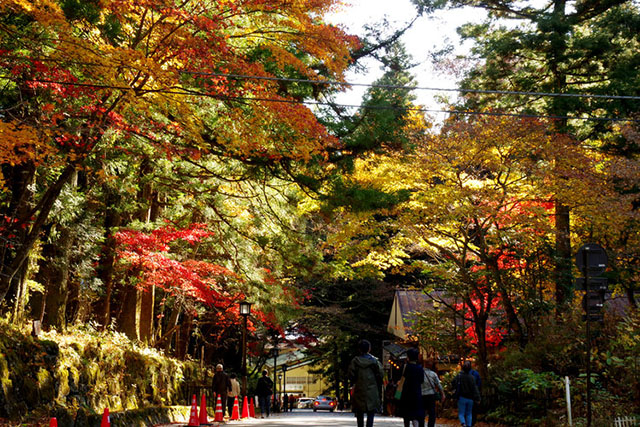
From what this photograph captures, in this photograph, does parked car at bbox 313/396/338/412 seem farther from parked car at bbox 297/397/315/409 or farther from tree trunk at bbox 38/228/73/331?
tree trunk at bbox 38/228/73/331

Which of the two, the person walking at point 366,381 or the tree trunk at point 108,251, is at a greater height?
the tree trunk at point 108,251

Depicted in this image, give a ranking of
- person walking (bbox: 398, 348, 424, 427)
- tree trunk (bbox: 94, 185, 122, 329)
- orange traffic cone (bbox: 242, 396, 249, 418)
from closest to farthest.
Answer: person walking (bbox: 398, 348, 424, 427), tree trunk (bbox: 94, 185, 122, 329), orange traffic cone (bbox: 242, 396, 249, 418)

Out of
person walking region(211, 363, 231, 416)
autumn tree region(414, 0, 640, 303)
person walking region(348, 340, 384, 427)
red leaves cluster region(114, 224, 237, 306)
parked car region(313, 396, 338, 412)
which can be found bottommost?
parked car region(313, 396, 338, 412)

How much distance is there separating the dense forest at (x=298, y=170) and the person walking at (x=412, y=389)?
4159mm

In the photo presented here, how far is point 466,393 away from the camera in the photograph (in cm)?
1395

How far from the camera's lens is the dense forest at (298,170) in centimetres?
1268

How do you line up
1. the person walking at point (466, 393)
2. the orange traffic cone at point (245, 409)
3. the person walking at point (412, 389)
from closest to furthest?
the person walking at point (412, 389)
the person walking at point (466, 393)
the orange traffic cone at point (245, 409)

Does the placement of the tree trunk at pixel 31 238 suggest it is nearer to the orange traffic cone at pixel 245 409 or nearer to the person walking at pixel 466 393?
the person walking at pixel 466 393

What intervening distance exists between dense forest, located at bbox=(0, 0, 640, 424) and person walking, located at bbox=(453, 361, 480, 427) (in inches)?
90.8

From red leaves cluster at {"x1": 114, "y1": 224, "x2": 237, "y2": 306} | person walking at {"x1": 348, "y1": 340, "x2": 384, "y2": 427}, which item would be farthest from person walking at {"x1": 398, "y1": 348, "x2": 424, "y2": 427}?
red leaves cluster at {"x1": 114, "y1": 224, "x2": 237, "y2": 306}

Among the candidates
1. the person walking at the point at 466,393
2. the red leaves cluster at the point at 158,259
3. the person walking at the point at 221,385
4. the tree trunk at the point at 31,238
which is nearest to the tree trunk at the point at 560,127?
the person walking at the point at 466,393

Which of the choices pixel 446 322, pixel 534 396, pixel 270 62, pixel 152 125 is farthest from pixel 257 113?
pixel 446 322

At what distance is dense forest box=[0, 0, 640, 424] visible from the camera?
41.6 ft

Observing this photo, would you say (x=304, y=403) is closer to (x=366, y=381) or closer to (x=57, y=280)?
(x=57, y=280)
